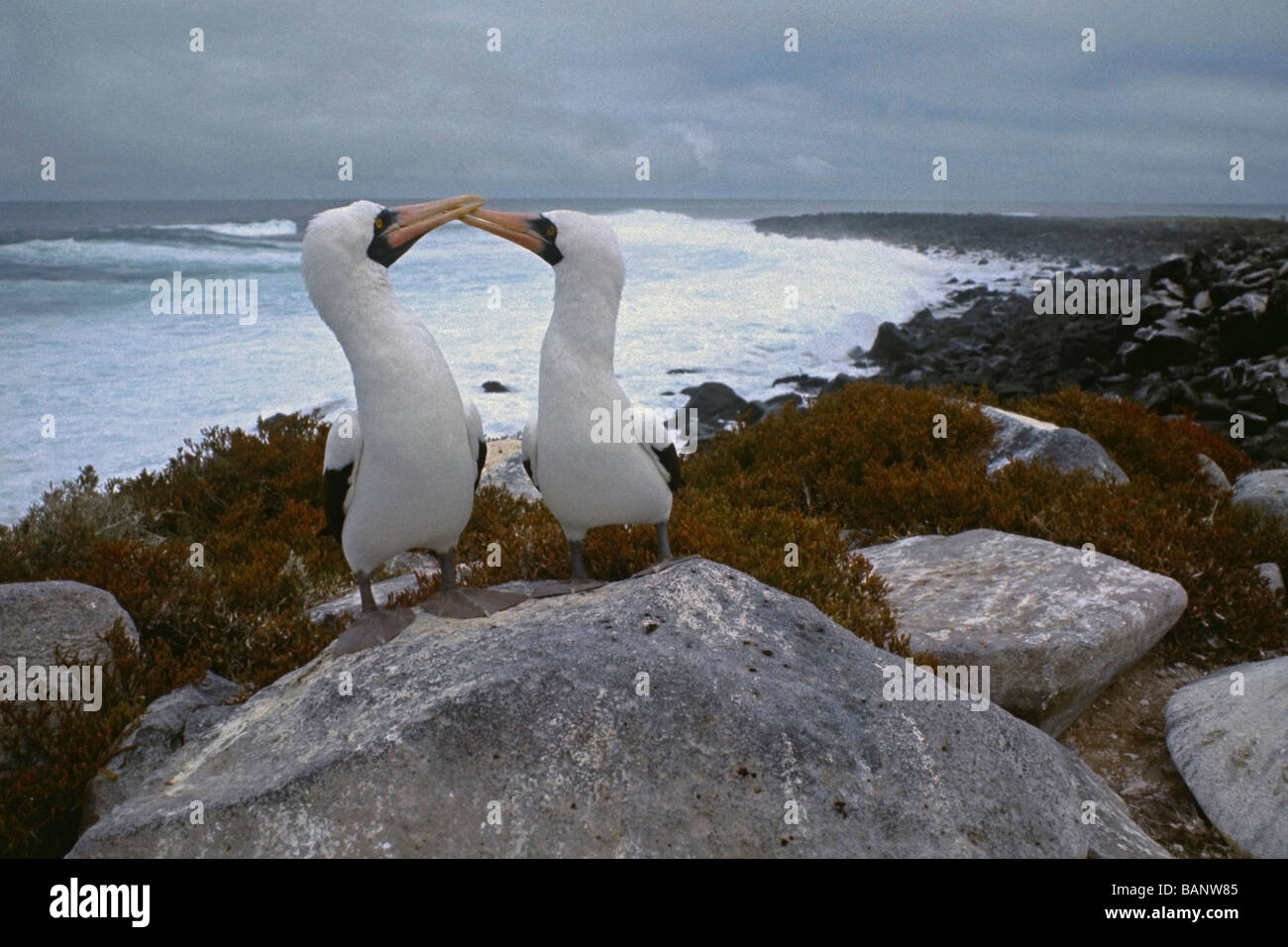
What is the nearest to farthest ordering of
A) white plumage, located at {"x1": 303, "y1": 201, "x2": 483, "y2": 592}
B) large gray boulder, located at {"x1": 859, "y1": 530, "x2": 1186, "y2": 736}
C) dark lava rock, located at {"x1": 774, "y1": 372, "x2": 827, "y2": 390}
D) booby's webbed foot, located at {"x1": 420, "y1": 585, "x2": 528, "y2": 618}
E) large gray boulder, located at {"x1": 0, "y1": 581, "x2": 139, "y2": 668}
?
1. white plumage, located at {"x1": 303, "y1": 201, "x2": 483, "y2": 592}
2. booby's webbed foot, located at {"x1": 420, "y1": 585, "x2": 528, "y2": 618}
3. large gray boulder, located at {"x1": 0, "y1": 581, "x2": 139, "y2": 668}
4. large gray boulder, located at {"x1": 859, "y1": 530, "x2": 1186, "y2": 736}
5. dark lava rock, located at {"x1": 774, "y1": 372, "x2": 827, "y2": 390}

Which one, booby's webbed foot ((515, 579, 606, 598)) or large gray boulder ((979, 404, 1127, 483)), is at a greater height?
large gray boulder ((979, 404, 1127, 483))

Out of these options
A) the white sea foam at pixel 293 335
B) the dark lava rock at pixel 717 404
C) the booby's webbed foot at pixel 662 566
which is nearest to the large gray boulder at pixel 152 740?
the booby's webbed foot at pixel 662 566

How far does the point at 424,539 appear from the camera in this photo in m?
4.17

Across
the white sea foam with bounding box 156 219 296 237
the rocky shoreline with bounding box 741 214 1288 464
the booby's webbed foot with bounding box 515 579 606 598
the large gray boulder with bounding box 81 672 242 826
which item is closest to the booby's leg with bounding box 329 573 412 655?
the booby's webbed foot with bounding box 515 579 606 598

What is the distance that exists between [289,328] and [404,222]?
75.4 ft

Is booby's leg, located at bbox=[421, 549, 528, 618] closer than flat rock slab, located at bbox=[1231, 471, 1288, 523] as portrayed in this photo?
Yes

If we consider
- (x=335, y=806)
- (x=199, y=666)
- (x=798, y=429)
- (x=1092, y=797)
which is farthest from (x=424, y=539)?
(x=798, y=429)

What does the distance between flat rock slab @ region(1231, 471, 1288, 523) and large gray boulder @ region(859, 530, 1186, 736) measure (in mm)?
2291

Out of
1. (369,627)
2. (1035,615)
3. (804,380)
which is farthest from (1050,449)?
(804,380)

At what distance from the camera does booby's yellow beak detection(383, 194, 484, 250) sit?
374 cm

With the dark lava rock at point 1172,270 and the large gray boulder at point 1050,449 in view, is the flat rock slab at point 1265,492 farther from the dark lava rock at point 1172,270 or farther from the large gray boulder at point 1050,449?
the dark lava rock at point 1172,270

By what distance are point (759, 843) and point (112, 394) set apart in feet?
63.9

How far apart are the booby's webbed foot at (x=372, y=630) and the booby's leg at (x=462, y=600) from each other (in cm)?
13

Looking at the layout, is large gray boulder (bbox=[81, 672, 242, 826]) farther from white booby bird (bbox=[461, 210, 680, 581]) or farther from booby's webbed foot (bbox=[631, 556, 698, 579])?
booby's webbed foot (bbox=[631, 556, 698, 579])
